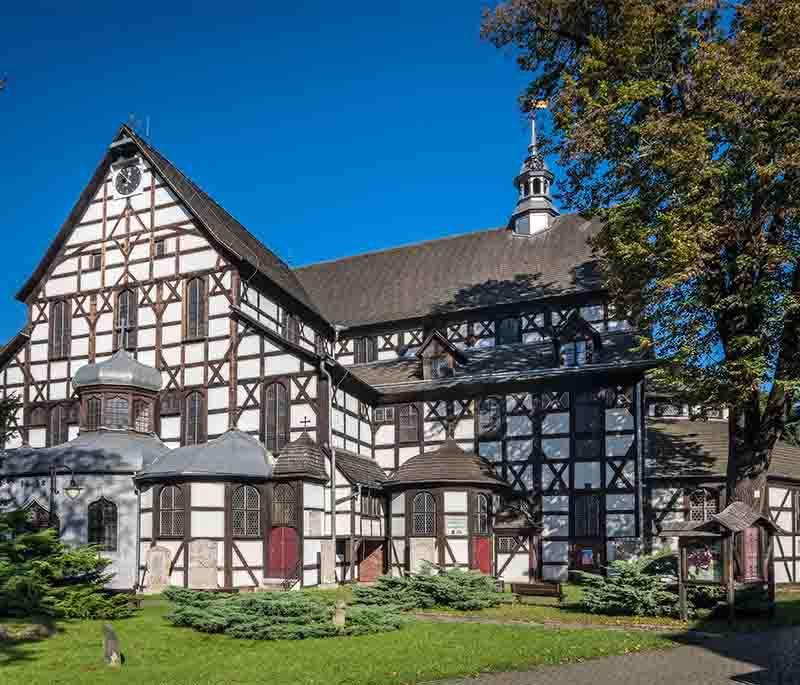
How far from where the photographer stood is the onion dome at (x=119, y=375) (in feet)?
113

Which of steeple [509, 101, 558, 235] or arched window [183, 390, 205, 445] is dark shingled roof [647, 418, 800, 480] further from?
arched window [183, 390, 205, 445]

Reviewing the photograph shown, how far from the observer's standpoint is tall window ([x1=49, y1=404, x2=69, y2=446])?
36500 millimetres

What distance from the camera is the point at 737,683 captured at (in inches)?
529

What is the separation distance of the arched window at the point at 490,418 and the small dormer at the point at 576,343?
9.22ft

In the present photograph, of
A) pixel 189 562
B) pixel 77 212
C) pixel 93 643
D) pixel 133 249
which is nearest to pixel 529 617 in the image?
pixel 93 643

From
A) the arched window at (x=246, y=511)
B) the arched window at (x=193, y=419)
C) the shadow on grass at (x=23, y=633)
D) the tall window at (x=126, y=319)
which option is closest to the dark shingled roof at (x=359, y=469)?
the arched window at (x=246, y=511)

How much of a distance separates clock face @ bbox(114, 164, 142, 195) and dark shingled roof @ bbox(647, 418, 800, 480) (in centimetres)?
2211

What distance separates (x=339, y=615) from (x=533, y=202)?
28.9 meters

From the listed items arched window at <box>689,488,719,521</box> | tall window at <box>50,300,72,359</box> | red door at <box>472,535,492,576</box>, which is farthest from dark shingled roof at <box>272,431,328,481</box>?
arched window at <box>689,488,719,521</box>

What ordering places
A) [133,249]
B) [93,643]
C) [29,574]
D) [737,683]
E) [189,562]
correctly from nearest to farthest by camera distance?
1. [737,683]
2. [93,643]
3. [29,574]
4. [189,562]
5. [133,249]

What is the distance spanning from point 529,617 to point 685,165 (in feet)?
37.1

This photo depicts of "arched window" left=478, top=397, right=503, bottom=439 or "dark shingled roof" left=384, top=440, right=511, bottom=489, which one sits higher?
"arched window" left=478, top=397, right=503, bottom=439

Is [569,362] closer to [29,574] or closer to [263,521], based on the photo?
[263,521]

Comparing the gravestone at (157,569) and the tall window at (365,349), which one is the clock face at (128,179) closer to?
the tall window at (365,349)
